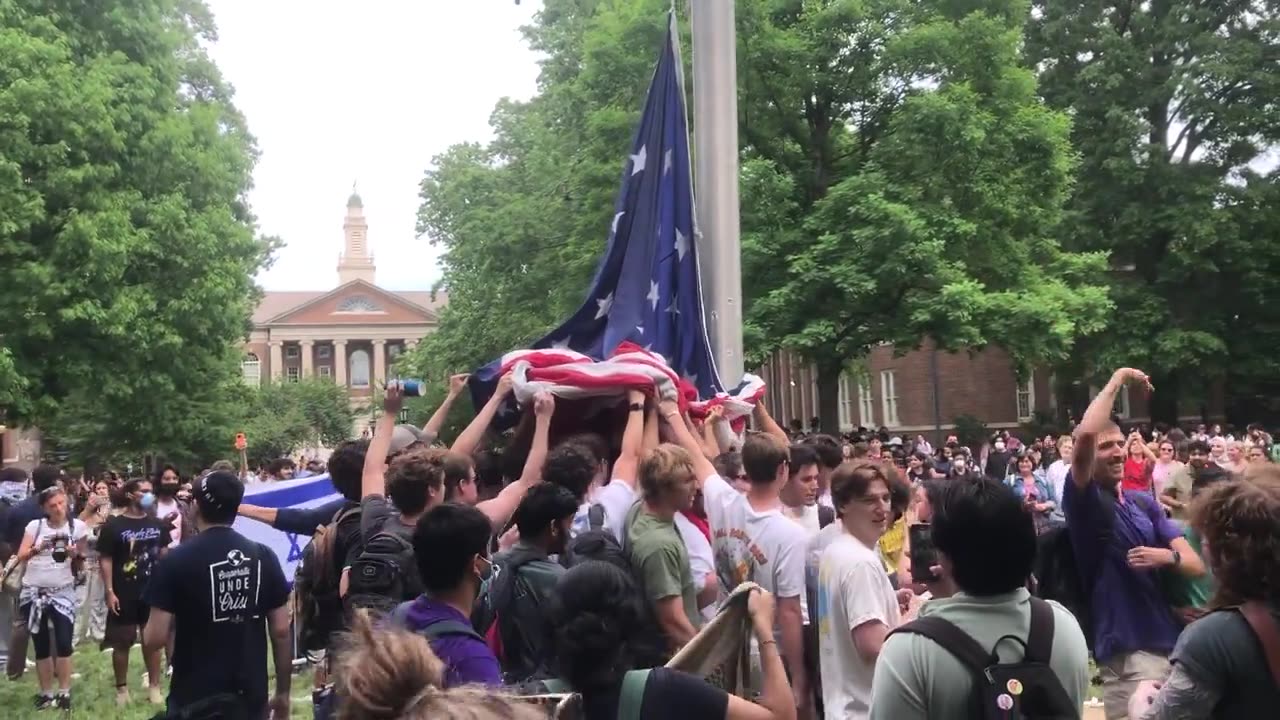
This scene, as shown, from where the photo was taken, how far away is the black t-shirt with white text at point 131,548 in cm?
1129

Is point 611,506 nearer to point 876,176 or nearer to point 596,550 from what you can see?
point 596,550

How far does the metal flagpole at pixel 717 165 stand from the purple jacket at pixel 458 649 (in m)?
5.64

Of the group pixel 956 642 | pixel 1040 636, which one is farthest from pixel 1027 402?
pixel 956 642

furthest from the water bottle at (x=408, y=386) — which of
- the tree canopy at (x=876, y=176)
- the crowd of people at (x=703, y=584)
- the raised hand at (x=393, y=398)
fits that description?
the tree canopy at (x=876, y=176)

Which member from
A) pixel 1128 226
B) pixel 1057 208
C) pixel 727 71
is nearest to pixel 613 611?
pixel 727 71

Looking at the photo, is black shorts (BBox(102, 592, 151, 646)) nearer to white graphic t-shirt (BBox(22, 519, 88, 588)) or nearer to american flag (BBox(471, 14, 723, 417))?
white graphic t-shirt (BBox(22, 519, 88, 588))

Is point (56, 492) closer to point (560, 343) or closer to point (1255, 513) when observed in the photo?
point (560, 343)

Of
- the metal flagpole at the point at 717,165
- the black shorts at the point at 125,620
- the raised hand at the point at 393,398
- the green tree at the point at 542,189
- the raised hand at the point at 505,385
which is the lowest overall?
the black shorts at the point at 125,620

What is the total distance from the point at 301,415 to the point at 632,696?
7372 cm

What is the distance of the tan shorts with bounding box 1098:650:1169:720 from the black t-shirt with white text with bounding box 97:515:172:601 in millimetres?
8155

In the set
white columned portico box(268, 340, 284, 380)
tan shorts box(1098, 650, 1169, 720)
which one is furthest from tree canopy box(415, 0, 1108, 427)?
white columned portico box(268, 340, 284, 380)

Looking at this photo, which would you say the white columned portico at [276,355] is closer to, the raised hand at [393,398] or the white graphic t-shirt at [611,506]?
the raised hand at [393,398]

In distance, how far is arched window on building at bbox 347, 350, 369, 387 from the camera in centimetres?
10738

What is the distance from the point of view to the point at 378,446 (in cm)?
590
